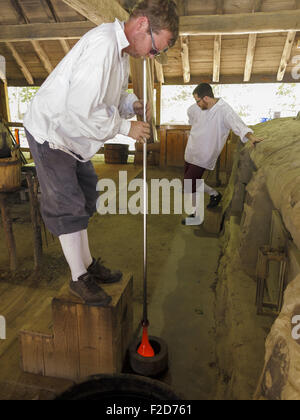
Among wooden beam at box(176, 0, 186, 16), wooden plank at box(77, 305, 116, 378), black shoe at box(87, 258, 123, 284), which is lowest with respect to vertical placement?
wooden plank at box(77, 305, 116, 378)

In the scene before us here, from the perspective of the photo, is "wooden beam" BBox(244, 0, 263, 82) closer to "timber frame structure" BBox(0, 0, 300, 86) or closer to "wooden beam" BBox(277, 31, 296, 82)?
"timber frame structure" BBox(0, 0, 300, 86)

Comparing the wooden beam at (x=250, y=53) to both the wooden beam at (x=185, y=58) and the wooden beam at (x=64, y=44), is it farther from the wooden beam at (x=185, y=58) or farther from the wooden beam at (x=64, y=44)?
the wooden beam at (x=64, y=44)

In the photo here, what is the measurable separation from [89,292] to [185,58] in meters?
8.52

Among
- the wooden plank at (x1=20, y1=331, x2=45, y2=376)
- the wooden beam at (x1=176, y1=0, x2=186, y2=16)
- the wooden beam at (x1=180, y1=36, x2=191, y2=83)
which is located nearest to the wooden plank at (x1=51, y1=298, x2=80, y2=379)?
the wooden plank at (x1=20, y1=331, x2=45, y2=376)

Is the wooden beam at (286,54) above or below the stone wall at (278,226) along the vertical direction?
above

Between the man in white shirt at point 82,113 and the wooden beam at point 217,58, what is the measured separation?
25.5 feet

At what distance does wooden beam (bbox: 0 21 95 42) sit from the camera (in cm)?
749

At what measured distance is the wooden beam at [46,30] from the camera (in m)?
7.49

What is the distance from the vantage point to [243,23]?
653 centimetres

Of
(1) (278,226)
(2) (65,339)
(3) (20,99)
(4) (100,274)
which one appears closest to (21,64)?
(3) (20,99)

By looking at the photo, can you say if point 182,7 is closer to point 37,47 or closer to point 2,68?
point 37,47

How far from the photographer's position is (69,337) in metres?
2.01

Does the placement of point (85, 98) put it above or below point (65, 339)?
above

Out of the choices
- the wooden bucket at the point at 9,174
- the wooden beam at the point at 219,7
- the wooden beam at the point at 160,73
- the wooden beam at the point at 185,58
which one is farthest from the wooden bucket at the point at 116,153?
the wooden bucket at the point at 9,174
